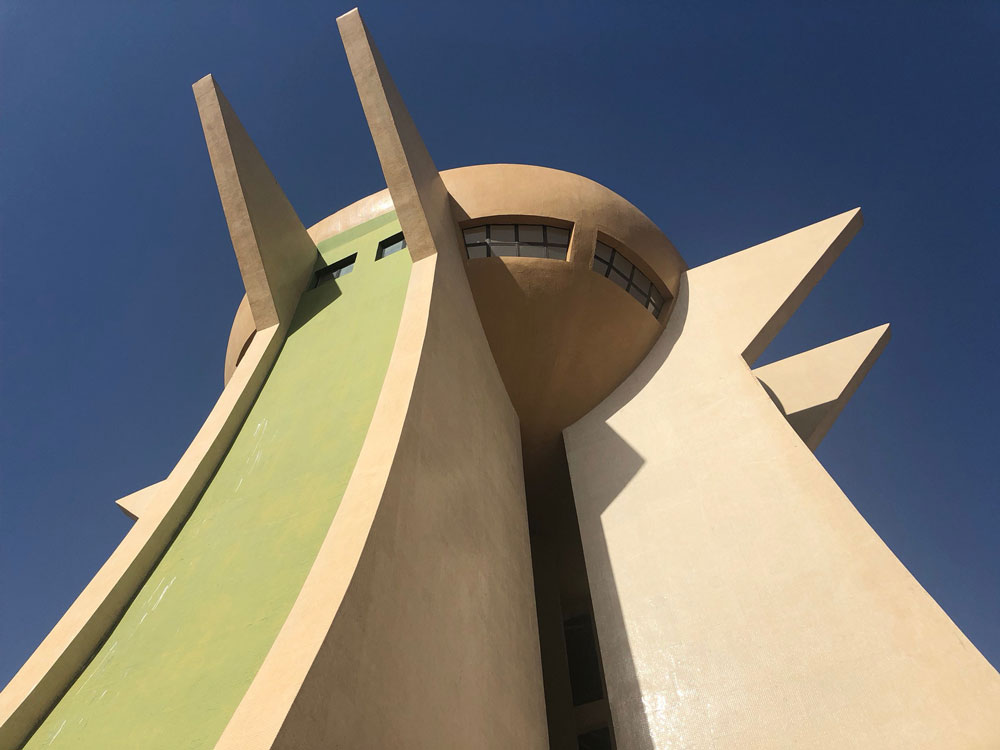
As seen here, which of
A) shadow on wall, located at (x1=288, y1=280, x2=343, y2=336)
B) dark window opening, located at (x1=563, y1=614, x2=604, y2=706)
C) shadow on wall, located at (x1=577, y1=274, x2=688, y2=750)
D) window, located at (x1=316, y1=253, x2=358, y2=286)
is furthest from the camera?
dark window opening, located at (x1=563, y1=614, x2=604, y2=706)

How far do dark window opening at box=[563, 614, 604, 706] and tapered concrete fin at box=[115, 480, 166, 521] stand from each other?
424 inches

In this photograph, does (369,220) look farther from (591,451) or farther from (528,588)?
(528,588)

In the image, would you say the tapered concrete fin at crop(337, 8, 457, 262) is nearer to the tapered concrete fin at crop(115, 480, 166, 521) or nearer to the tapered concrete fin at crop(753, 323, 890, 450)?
the tapered concrete fin at crop(753, 323, 890, 450)

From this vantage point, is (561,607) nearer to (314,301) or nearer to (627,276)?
(627,276)

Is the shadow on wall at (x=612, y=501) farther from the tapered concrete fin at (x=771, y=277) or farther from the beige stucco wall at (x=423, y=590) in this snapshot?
the beige stucco wall at (x=423, y=590)

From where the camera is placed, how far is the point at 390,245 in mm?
12781

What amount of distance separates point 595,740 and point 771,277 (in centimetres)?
868

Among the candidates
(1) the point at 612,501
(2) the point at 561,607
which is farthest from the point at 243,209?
(2) the point at 561,607

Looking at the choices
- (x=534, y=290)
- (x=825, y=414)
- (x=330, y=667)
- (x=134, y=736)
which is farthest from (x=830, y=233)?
(x=134, y=736)

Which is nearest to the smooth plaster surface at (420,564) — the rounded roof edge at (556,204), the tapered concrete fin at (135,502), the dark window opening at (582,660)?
the rounded roof edge at (556,204)

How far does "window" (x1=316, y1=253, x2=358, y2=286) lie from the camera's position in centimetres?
1309

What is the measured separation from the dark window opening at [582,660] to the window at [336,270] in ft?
27.3

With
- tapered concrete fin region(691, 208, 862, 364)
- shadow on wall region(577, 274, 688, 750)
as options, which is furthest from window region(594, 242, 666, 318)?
tapered concrete fin region(691, 208, 862, 364)

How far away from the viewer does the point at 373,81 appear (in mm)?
11203
